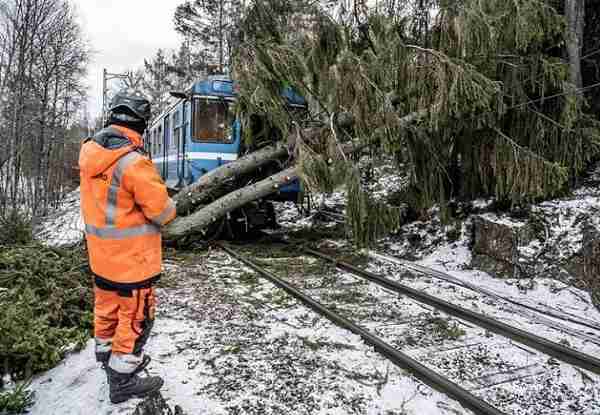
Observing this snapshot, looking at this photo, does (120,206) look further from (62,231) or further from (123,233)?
(62,231)

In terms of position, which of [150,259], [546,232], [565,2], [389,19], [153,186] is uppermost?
[565,2]

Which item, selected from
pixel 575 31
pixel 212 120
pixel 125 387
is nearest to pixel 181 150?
pixel 212 120

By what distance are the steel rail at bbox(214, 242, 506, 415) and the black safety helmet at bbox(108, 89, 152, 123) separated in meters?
2.56

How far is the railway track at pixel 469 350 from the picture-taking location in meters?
2.90

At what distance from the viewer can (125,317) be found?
2428mm

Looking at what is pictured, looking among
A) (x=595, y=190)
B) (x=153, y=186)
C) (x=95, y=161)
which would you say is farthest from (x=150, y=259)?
(x=595, y=190)

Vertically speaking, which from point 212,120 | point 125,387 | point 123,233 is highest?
point 212,120

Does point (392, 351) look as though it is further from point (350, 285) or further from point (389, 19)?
point (389, 19)

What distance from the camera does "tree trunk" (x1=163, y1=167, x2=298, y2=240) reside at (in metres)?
6.65

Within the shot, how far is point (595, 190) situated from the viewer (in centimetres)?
652

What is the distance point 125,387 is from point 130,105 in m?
1.69

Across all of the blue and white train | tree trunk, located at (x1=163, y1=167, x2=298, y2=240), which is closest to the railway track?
tree trunk, located at (x1=163, y1=167, x2=298, y2=240)

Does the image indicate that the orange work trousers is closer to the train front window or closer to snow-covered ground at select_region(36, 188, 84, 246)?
snow-covered ground at select_region(36, 188, 84, 246)

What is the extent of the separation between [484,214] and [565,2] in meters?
3.65
